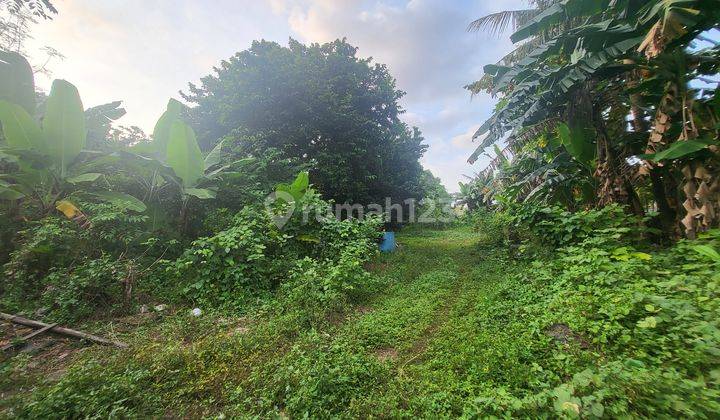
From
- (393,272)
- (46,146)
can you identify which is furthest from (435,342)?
(46,146)

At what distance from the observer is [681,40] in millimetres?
3590

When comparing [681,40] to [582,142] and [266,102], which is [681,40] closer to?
[582,142]

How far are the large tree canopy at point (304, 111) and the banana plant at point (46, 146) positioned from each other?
3.96 m

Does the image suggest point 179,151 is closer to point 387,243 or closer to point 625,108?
point 387,243

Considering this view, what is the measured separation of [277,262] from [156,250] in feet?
6.92

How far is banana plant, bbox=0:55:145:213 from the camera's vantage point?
12.5 feet

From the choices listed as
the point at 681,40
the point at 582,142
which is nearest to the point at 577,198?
the point at 582,142

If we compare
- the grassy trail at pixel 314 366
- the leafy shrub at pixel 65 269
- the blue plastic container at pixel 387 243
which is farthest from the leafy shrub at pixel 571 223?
the leafy shrub at pixel 65 269

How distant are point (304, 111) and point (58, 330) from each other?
7332 mm

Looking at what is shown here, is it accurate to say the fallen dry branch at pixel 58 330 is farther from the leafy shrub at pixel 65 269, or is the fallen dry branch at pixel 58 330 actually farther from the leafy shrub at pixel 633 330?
the leafy shrub at pixel 633 330

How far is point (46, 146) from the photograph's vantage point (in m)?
3.99

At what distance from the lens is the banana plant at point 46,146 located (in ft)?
12.5

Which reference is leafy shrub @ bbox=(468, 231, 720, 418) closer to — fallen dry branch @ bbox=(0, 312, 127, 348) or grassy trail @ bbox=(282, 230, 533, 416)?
grassy trail @ bbox=(282, 230, 533, 416)

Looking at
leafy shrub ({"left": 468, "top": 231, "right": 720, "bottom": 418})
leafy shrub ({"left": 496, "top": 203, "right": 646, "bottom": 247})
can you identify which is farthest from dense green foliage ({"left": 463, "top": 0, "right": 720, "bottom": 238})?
leafy shrub ({"left": 468, "top": 231, "right": 720, "bottom": 418})
